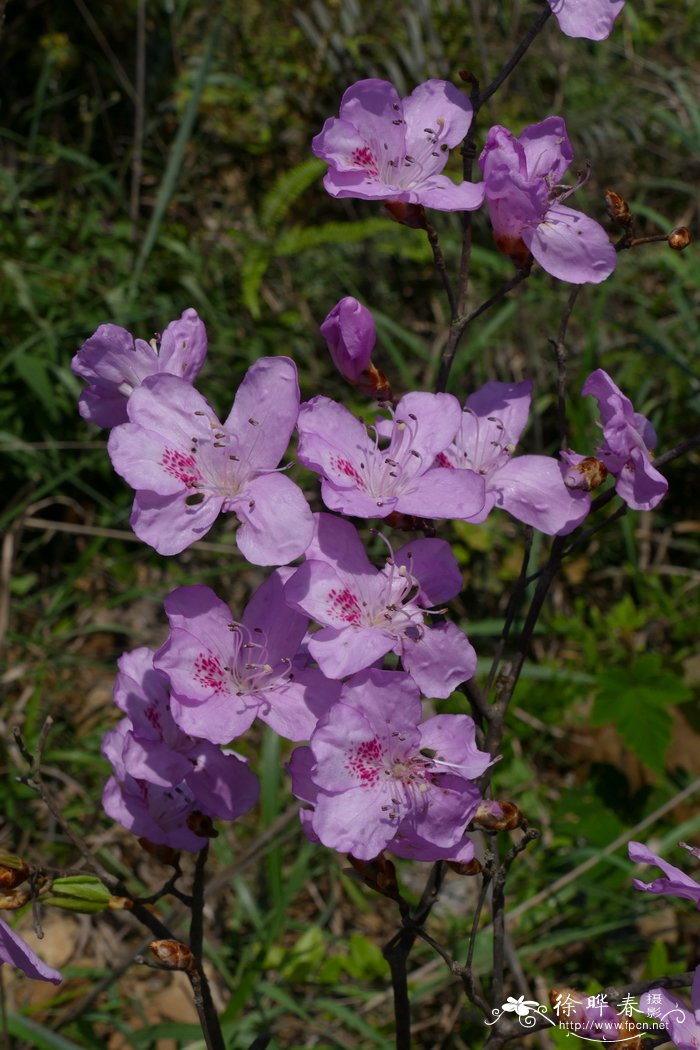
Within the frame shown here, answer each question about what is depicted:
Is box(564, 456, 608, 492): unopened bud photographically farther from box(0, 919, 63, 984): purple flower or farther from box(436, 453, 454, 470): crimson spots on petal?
box(0, 919, 63, 984): purple flower

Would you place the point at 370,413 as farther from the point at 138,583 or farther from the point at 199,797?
the point at 199,797

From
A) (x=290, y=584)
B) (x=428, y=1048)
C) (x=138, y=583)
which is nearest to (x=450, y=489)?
(x=290, y=584)

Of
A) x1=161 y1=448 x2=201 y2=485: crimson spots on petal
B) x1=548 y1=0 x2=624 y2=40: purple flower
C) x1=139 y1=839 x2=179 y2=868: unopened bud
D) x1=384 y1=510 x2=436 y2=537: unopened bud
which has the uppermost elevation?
x1=548 y1=0 x2=624 y2=40: purple flower

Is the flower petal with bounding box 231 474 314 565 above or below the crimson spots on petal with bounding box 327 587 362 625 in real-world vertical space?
above

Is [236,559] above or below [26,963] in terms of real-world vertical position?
below

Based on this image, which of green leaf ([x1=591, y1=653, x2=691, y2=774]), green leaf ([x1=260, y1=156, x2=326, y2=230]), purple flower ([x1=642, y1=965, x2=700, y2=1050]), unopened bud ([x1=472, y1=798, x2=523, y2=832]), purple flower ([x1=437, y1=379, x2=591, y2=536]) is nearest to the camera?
purple flower ([x1=642, y1=965, x2=700, y2=1050])

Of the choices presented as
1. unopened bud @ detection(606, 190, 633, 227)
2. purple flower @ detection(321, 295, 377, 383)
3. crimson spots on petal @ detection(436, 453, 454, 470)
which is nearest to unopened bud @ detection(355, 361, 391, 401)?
purple flower @ detection(321, 295, 377, 383)

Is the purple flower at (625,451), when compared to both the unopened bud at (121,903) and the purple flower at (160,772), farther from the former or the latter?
the unopened bud at (121,903)
